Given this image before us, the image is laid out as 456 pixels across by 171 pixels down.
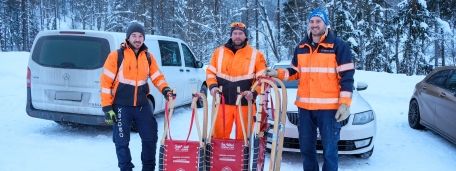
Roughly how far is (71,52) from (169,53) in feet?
7.52

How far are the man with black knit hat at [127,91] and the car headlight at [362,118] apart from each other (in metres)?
2.73

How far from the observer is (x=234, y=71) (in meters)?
4.64

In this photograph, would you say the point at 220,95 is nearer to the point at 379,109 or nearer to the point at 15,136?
the point at 15,136

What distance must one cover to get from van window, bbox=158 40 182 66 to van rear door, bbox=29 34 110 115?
177 centimetres

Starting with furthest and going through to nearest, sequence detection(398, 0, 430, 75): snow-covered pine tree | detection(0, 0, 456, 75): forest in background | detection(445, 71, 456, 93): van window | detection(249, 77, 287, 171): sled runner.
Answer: detection(0, 0, 456, 75): forest in background < detection(398, 0, 430, 75): snow-covered pine tree < detection(445, 71, 456, 93): van window < detection(249, 77, 287, 171): sled runner

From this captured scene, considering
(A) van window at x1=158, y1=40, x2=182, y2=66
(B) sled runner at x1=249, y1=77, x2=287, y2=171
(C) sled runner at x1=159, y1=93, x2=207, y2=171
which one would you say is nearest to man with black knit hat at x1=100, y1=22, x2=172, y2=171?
(C) sled runner at x1=159, y1=93, x2=207, y2=171

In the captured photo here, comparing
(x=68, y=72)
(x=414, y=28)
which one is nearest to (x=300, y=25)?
(x=414, y=28)

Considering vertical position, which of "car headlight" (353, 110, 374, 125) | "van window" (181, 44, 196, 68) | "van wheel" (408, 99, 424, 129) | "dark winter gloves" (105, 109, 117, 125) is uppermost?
"van window" (181, 44, 196, 68)

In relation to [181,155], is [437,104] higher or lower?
higher

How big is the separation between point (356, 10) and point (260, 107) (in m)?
31.9

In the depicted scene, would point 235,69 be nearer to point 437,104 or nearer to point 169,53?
point 169,53

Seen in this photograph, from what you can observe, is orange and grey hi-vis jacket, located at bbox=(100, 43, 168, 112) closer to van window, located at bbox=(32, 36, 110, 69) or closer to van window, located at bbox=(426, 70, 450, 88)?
van window, located at bbox=(32, 36, 110, 69)

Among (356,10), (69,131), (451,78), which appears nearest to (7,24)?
(356,10)

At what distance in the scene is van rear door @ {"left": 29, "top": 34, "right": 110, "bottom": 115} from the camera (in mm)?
6762
